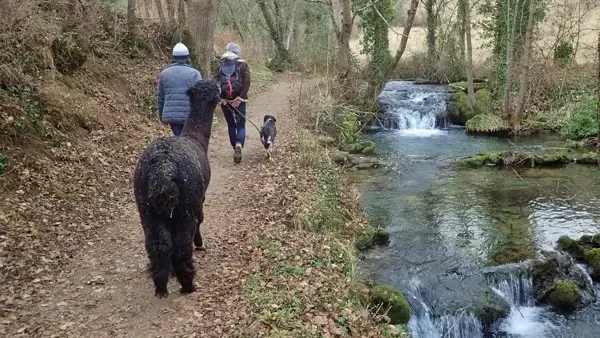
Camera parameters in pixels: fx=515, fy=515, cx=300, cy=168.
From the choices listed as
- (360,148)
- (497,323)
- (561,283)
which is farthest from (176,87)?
(360,148)

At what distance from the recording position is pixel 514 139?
63.5ft

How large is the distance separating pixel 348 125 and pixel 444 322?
9.41 m

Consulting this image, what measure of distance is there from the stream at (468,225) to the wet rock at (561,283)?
166mm

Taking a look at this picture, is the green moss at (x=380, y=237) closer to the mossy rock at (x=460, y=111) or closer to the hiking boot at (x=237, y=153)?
the hiking boot at (x=237, y=153)

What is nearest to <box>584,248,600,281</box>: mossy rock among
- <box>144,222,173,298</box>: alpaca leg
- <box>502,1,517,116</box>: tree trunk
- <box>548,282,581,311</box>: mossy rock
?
<box>548,282,581,311</box>: mossy rock

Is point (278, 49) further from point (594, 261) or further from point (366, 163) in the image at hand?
point (594, 261)

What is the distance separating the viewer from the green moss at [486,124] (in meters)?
20.4

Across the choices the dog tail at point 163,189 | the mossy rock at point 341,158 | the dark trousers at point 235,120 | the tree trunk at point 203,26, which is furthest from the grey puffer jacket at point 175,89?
the tree trunk at point 203,26

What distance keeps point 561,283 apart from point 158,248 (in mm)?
6940

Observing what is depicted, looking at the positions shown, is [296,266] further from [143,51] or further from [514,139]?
[514,139]

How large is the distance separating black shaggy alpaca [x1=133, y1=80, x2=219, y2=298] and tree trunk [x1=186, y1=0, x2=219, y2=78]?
9.33 meters

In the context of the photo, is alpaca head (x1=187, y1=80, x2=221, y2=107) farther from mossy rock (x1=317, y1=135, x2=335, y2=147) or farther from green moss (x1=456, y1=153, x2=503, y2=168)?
green moss (x1=456, y1=153, x2=503, y2=168)

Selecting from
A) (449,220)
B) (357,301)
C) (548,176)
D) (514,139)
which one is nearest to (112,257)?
(357,301)

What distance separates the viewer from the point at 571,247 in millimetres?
9805
